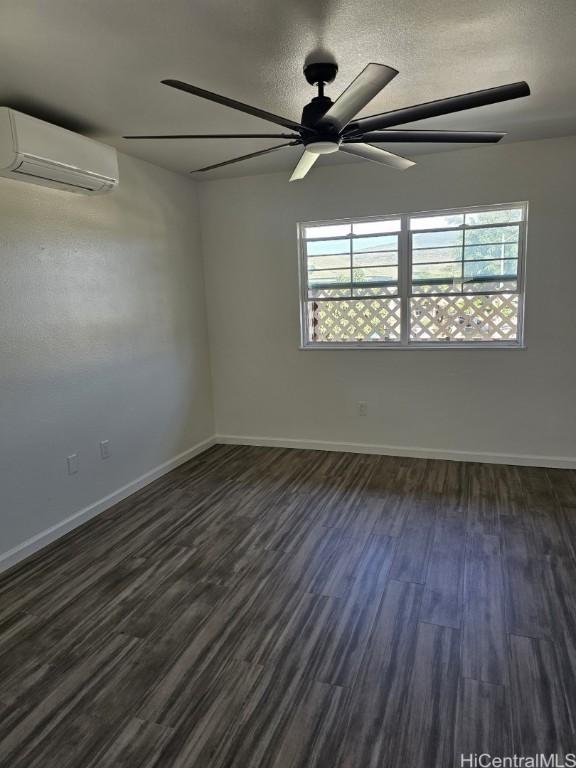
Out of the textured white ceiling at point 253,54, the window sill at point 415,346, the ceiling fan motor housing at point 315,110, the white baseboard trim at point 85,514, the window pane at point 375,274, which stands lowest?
the white baseboard trim at point 85,514

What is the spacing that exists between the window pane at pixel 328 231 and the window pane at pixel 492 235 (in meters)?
1.02

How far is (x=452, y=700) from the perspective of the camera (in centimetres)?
167

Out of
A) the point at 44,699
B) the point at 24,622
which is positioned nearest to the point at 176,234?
the point at 24,622

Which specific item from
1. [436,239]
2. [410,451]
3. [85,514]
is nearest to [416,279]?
[436,239]

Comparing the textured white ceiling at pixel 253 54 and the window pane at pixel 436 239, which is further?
the window pane at pixel 436 239

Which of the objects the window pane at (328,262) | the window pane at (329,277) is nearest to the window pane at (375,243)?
the window pane at (328,262)

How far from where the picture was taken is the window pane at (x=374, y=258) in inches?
159

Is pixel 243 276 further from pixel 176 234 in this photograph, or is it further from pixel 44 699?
pixel 44 699

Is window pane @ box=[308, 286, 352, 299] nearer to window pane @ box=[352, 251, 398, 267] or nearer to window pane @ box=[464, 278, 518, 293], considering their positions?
window pane @ box=[352, 251, 398, 267]

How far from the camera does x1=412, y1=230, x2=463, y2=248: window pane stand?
383 cm

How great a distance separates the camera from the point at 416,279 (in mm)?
3982

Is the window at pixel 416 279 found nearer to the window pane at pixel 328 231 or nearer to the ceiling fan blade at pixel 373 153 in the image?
the window pane at pixel 328 231

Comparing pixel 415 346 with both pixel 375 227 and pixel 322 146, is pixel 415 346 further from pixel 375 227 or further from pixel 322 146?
pixel 322 146

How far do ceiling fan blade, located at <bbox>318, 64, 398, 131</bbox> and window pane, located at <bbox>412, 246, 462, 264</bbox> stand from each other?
2.16 meters
